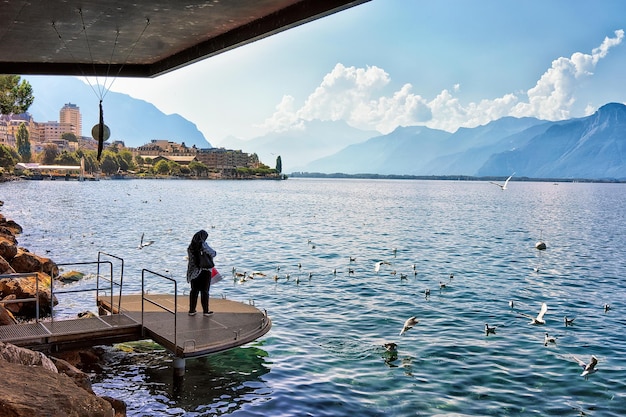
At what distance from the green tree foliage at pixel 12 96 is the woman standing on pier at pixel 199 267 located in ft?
124

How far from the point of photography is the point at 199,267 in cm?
1472

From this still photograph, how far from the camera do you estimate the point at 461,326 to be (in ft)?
63.4

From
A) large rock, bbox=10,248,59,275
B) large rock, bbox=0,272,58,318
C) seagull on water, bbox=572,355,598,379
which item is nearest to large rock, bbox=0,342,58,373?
large rock, bbox=0,272,58,318

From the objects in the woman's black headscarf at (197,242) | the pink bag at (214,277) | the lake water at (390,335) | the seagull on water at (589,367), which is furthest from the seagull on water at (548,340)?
the woman's black headscarf at (197,242)

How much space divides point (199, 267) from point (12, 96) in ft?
131

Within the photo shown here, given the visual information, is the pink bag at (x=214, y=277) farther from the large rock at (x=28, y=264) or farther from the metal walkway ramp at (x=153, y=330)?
the large rock at (x=28, y=264)

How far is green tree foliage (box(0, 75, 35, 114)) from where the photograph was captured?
45.6 m

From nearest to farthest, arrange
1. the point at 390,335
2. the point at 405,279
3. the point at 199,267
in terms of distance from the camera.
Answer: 1. the point at 199,267
2. the point at 390,335
3. the point at 405,279

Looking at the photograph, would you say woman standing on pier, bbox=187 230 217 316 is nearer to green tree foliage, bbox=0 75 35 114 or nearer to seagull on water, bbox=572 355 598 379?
seagull on water, bbox=572 355 598 379

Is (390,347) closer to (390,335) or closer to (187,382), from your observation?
A: (390,335)

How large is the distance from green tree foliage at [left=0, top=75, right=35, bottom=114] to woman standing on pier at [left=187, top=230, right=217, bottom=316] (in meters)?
37.7

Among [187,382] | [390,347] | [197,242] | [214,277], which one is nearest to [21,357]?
[187,382]

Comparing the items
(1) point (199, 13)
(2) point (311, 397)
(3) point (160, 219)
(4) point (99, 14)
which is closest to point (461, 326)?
(2) point (311, 397)

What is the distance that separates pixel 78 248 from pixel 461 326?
27.4m
